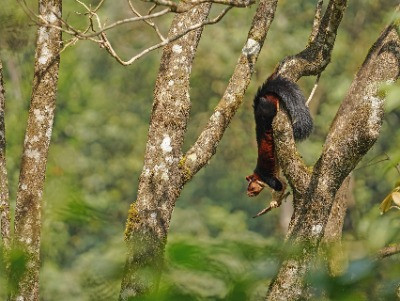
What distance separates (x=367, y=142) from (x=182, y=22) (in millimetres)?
1407

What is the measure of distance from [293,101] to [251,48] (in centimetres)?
100

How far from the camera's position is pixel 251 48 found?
15.4ft

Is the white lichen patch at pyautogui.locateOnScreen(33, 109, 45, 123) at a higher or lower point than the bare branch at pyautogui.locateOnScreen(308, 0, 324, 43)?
lower

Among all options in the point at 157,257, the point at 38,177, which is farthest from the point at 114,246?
the point at 38,177

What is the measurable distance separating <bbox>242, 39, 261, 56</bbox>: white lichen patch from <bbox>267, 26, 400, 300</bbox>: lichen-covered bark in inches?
40.2

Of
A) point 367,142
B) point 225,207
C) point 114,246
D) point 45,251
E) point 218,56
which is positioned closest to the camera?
point 114,246

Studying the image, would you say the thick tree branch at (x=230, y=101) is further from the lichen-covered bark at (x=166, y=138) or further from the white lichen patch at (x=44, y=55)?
the white lichen patch at (x=44, y=55)

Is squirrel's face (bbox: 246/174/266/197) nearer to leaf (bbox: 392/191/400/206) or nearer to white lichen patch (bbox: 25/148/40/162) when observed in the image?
white lichen patch (bbox: 25/148/40/162)

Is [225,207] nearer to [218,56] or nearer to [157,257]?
[218,56]

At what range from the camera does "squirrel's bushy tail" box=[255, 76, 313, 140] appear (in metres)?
3.78

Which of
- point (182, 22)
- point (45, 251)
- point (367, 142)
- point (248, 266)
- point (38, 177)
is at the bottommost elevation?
point (248, 266)

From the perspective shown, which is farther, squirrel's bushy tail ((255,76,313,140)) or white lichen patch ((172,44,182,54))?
white lichen patch ((172,44,182,54))

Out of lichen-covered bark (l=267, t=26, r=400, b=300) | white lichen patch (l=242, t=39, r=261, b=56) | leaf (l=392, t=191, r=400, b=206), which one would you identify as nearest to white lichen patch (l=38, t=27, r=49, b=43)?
white lichen patch (l=242, t=39, r=261, b=56)

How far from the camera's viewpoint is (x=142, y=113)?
18391 millimetres
